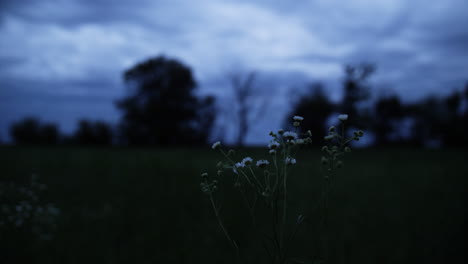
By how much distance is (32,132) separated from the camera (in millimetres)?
41062

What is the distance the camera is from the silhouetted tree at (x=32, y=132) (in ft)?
132

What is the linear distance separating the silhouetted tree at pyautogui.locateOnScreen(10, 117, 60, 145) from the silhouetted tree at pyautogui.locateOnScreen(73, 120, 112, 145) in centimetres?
305

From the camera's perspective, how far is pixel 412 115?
39.1 metres

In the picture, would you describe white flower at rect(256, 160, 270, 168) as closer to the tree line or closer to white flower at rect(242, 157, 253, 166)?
white flower at rect(242, 157, 253, 166)

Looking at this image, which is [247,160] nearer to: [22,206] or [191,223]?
[22,206]

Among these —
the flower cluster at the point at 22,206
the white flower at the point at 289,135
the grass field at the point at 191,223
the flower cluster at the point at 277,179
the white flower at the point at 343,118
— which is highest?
the white flower at the point at 343,118

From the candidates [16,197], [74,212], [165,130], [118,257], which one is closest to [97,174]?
[74,212]

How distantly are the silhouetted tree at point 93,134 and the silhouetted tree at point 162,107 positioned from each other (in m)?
2.74

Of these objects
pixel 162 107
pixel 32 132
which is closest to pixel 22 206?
pixel 162 107

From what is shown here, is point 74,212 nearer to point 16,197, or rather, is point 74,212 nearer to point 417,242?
point 16,197

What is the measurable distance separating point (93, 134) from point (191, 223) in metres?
37.5

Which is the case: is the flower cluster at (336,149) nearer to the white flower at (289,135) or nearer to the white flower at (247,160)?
the white flower at (289,135)

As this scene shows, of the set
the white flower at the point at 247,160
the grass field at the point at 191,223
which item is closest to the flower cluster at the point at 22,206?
the grass field at the point at 191,223

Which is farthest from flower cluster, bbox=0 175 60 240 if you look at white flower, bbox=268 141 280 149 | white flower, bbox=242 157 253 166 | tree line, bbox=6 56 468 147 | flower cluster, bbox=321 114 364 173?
tree line, bbox=6 56 468 147
